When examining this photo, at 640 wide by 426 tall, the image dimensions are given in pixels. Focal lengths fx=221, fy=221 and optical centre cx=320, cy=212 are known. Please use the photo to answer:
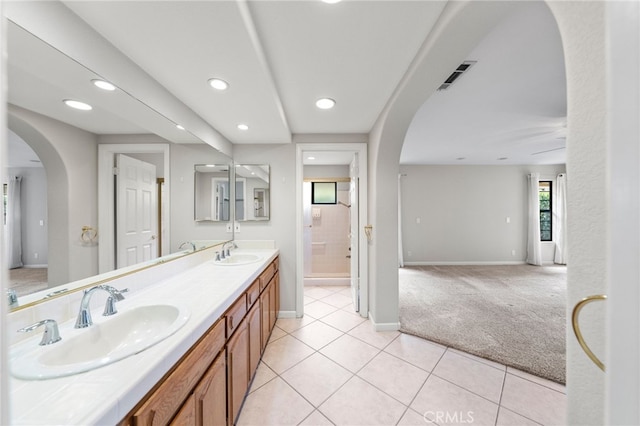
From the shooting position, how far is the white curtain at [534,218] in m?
5.18

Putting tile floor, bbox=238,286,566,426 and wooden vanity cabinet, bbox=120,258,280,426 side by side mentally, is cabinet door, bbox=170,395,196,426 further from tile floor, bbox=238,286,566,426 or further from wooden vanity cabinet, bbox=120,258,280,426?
tile floor, bbox=238,286,566,426

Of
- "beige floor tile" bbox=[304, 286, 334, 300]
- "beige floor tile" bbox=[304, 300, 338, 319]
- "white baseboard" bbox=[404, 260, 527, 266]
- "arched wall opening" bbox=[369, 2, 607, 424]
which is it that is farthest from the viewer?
"white baseboard" bbox=[404, 260, 527, 266]

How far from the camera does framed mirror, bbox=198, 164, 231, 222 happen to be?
215cm

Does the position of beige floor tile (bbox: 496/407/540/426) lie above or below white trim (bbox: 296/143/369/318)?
below

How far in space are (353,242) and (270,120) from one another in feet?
5.92

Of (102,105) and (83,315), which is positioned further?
(102,105)

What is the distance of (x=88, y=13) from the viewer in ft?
3.10

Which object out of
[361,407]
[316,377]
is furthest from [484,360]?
[316,377]

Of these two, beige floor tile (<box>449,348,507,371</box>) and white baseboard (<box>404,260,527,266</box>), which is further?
white baseboard (<box>404,260,527,266</box>)

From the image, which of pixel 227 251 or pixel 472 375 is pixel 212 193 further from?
pixel 472 375

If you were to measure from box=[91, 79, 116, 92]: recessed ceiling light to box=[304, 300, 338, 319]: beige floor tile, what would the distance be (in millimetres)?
2717

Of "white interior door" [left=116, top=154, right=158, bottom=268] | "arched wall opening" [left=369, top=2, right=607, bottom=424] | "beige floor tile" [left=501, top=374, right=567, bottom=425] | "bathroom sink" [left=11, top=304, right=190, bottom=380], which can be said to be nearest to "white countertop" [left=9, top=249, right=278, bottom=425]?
"bathroom sink" [left=11, top=304, right=190, bottom=380]

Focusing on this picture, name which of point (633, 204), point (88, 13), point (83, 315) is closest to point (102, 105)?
point (88, 13)

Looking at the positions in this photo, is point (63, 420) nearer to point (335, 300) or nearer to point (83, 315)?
point (83, 315)
